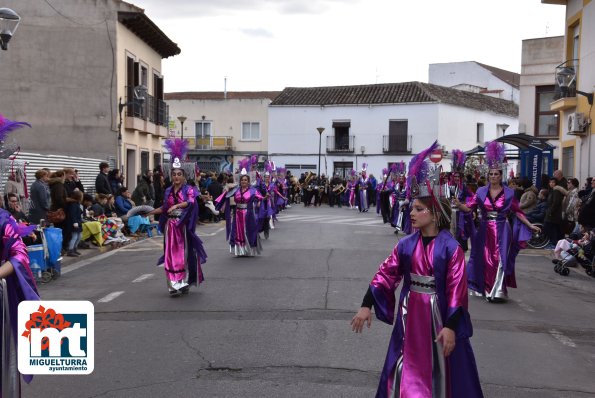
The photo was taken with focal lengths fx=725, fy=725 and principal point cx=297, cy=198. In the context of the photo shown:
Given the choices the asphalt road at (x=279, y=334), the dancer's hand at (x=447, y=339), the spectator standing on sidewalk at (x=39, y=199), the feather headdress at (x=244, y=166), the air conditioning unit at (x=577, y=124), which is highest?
the air conditioning unit at (x=577, y=124)

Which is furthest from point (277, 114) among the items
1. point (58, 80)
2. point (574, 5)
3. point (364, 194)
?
point (574, 5)

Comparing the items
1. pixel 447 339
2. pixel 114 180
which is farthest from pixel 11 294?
pixel 114 180

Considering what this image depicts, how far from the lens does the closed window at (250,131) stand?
2244 inches

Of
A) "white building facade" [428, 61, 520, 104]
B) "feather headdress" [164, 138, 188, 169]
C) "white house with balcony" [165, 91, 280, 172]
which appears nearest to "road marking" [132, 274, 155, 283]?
"feather headdress" [164, 138, 188, 169]

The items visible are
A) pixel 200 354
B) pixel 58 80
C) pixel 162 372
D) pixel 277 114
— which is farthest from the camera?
pixel 277 114

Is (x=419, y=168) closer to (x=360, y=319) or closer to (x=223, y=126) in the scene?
(x=360, y=319)

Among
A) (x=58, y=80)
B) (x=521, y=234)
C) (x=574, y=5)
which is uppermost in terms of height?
(x=574, y=5)

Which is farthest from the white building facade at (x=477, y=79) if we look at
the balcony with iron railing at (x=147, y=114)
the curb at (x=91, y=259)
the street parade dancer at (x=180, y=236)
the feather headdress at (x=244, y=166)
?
the street parade dancer at (x=180, y=236)

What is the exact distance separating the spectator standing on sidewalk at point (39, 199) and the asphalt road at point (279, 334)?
3.72ft

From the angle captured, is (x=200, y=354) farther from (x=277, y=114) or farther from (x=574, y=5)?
(x=277, y=114)

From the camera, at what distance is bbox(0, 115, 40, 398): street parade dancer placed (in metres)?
4.60

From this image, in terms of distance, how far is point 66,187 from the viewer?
1501 cm

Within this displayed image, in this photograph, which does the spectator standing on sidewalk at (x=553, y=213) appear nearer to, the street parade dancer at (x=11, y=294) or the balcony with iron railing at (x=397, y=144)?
the street parade dancer at (x=11, y=294)

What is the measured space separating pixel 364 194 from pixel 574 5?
1663 centimetres
